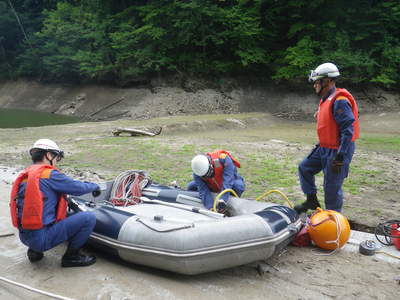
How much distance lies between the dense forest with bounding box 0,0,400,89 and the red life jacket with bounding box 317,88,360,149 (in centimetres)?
1357

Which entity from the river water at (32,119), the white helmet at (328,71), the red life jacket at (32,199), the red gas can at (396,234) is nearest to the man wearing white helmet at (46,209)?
the red life jacket at (32,199)

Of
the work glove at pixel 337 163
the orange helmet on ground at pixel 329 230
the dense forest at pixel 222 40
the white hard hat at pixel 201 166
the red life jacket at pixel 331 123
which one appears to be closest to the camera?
the orange helmet on ground at pixel 329 230

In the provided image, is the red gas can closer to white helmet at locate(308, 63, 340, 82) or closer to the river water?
white helmet at locate(308, 63, 340, 82)

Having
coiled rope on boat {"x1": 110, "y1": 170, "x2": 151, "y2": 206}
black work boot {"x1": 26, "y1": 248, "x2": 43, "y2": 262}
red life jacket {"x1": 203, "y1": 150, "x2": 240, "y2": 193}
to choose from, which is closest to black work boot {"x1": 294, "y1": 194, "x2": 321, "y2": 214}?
red life jacket {"x1": 203, "y1": 150, "x2": 240, "y2": 193}

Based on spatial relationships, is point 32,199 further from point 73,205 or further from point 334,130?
point 334,130

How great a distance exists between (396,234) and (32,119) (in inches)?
764

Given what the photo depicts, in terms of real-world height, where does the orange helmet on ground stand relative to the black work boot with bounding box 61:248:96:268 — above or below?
above

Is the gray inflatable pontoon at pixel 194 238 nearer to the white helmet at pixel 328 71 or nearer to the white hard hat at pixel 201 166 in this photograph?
the white hard hat at pixel 201 166

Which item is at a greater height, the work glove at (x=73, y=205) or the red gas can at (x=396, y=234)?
the work glove at (x=73, y=205)

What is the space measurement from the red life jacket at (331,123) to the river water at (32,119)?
1602 centimetres

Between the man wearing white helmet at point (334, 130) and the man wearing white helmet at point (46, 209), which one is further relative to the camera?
the man wearing white helmet at point (334, 130)

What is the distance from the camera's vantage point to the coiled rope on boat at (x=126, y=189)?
4.35m

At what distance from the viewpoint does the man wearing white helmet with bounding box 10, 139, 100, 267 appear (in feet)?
9.58

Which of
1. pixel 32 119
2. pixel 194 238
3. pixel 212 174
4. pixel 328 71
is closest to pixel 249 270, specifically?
pixel 194 238
